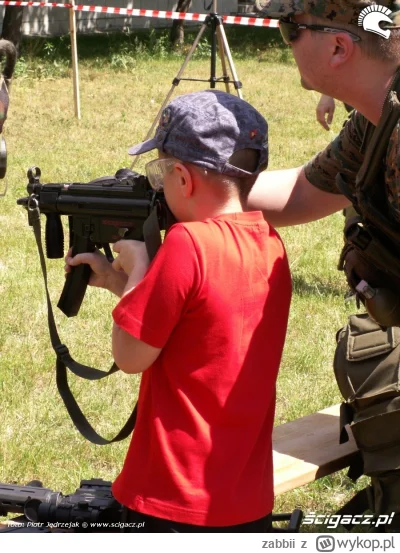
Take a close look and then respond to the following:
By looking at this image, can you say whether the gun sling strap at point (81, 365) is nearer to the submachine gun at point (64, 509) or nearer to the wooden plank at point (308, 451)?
the submachine gun at point (64, 509)

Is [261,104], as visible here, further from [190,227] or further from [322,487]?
[190,227]

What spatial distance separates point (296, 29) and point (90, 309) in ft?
11.2

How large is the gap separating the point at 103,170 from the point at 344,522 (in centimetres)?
691

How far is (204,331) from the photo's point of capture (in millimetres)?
2260

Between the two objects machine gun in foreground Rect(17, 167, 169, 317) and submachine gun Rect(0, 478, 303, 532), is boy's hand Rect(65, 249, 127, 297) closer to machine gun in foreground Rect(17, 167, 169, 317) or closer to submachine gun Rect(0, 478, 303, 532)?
machine gun in foreground Rect(17, 167, 169, 317)

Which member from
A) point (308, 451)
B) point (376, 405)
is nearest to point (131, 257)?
point (376, 405)

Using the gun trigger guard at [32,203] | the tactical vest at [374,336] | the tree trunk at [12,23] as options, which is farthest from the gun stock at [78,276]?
the tree trunk at [12,23]

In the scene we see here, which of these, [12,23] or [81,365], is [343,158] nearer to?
[81,365]

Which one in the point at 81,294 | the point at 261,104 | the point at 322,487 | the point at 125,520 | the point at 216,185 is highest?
the point at 216,185

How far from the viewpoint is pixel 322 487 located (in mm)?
3875

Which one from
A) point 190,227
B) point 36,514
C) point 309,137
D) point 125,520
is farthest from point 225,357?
point 309,137

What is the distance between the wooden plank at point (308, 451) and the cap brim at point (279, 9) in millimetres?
1567

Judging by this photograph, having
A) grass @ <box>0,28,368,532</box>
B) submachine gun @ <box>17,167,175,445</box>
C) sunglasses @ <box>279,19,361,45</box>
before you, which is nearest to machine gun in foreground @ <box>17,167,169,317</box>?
submachine gun @ <box>17,167,175,445</box>

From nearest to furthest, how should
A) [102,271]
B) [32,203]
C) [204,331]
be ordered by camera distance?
[204,331], [102,271], [32,203]
